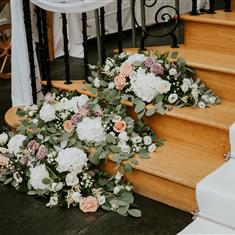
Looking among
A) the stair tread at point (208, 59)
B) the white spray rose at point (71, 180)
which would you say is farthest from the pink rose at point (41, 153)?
the stair tread at point (208, 59)

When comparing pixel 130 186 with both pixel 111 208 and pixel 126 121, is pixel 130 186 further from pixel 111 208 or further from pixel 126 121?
pixel 126 121

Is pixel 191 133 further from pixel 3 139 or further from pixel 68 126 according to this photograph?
pixel 3 139

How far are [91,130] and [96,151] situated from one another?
0.40ft

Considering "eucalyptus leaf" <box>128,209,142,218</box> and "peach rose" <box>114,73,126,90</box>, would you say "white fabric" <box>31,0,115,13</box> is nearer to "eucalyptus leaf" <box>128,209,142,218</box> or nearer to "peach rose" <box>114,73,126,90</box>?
"peach rose" <box>114,73,126,90</box>

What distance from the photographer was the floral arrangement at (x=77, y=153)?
10.0ft

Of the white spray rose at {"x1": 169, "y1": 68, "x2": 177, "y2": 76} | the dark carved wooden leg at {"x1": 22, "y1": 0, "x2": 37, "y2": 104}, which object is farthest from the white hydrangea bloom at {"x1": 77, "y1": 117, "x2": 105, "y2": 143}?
the dark carved wooden leg at {"x1": 22, "y1": 0, "x2": 37, "y2": 104}

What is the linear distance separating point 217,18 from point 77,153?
121 centimetres

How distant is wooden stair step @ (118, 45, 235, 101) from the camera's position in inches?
125

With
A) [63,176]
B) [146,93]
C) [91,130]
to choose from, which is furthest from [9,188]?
[146,93]

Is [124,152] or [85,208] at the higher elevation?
[124,152]

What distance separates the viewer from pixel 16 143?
11.3 feet

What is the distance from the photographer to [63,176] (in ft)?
10.3

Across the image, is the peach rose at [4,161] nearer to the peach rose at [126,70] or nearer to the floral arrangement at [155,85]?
the floral arrangement at [155,85]

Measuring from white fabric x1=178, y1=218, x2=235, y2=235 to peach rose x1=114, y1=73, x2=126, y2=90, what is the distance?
981 mm
